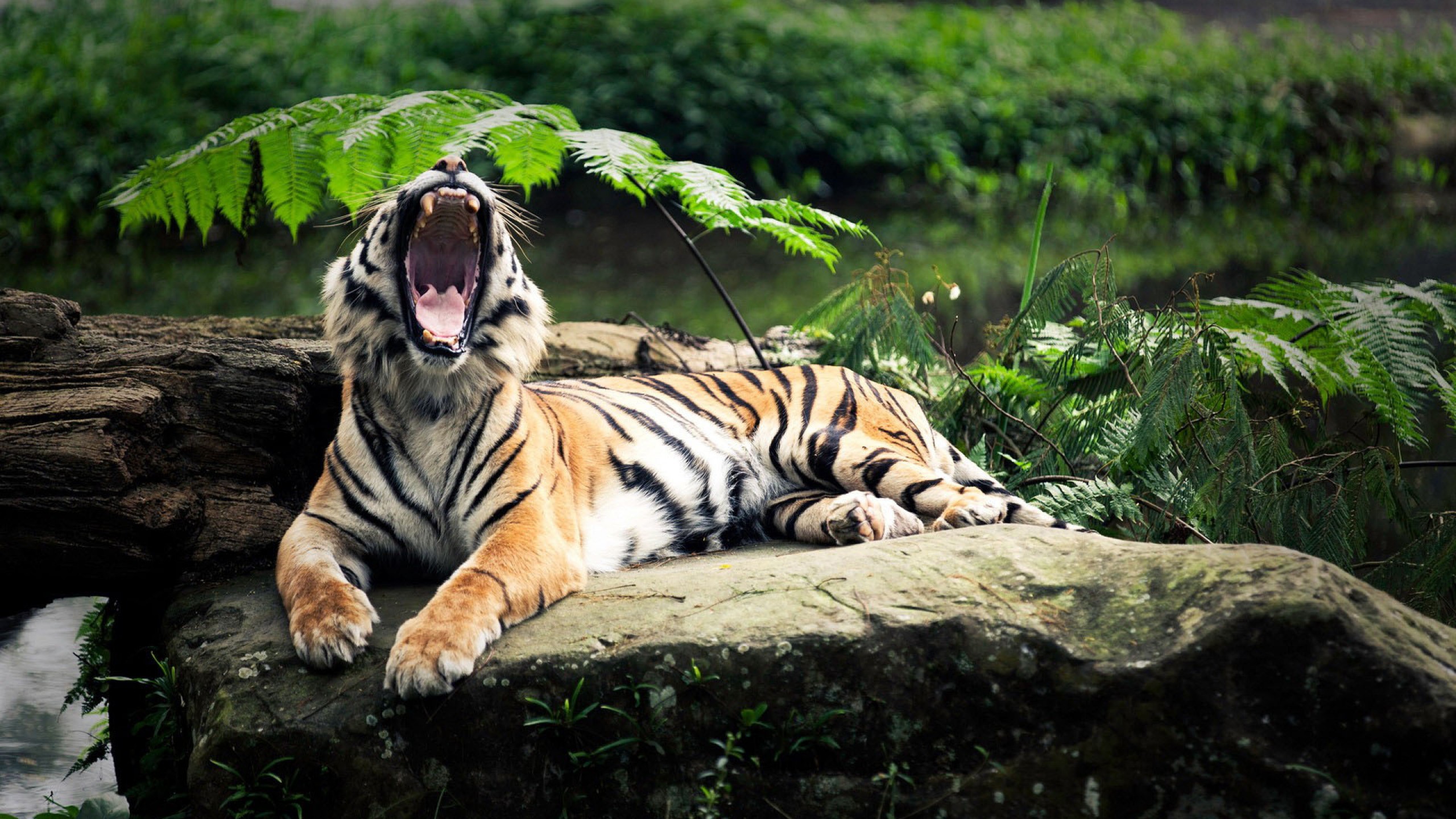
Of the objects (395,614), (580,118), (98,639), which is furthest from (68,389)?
(580,118)

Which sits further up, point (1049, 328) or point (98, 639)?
point (1049, 328)

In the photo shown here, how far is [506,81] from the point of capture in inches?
497

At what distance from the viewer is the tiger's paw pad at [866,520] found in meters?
3.63

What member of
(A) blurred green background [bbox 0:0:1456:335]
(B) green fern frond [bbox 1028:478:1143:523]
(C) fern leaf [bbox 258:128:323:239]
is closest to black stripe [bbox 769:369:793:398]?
(B) green fern frond [bbox 1028:478:1143:523]

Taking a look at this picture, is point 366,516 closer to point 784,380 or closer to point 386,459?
point 386,459

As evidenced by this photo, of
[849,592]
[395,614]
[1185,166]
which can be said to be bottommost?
[1185,166]

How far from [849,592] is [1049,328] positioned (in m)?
2.58

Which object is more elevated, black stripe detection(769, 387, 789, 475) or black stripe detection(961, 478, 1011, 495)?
black stripe detection(769, 387, 789, 475)

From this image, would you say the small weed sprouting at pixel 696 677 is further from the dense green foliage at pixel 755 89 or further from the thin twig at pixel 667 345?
the dense green foliage at pixel 755 89

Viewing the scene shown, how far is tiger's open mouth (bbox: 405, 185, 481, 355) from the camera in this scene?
3258 mm

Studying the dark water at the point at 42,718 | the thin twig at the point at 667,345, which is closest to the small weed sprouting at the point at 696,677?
the dark water at the point at 42,718

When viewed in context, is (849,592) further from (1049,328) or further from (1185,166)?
(1185,166)

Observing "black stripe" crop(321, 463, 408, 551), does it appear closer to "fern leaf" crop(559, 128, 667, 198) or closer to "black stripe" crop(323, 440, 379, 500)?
"black stripe" crop(323, 440, 379, 500)

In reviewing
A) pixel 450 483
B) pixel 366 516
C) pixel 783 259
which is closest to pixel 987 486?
pixel 450 483
